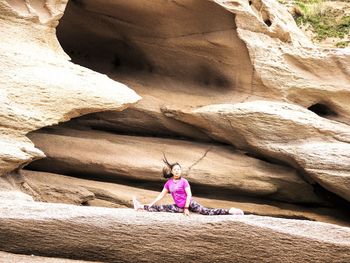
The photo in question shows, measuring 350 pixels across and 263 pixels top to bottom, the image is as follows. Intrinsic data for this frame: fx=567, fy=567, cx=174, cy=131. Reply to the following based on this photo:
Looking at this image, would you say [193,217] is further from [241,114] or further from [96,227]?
[241,114]

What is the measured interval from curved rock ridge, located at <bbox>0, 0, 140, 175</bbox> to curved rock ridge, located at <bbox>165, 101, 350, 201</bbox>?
1.88 m

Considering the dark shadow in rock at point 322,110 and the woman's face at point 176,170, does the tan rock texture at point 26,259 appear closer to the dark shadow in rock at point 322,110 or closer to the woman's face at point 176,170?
the woman's face at point 176,170

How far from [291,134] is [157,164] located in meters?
2.22

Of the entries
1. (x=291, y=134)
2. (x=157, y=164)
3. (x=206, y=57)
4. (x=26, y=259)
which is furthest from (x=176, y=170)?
(x=206, y=57)

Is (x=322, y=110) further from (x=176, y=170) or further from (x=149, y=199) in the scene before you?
(x=176, y=170)

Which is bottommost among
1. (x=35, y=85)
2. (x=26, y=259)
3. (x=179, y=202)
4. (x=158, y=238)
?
(x=26, y=259)

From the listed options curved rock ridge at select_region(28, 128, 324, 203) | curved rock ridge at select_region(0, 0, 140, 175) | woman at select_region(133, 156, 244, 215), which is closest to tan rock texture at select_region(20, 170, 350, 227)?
curved rock ridge at select_region(28, 128, 324, 203)

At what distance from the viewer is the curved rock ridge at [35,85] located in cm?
727

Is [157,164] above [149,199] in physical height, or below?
above

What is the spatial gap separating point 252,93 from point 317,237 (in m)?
4.49

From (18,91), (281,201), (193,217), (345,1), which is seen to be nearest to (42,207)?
(193,217)

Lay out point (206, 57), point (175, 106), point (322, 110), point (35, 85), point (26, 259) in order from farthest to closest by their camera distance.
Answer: point (322, 110)
point (206, 57)
point (175, 106)
point (35, 85)
point (26, 259)

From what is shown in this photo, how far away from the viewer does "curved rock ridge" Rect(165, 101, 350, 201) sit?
8.73 meters

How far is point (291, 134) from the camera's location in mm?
9156
